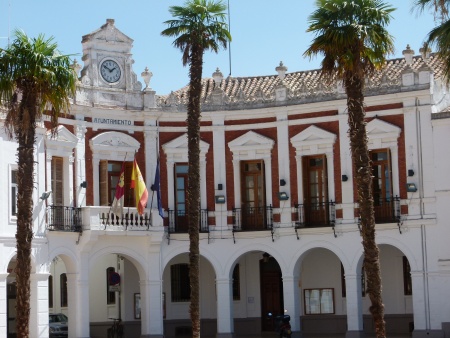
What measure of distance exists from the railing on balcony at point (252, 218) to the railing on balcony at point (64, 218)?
23.3ft

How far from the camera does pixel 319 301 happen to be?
49500 millimetres

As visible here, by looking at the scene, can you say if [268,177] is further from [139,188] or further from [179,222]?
[139,188]

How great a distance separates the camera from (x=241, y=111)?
48.0 m

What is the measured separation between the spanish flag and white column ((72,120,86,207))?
2.48 m

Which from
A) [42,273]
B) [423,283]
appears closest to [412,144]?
[423,283]

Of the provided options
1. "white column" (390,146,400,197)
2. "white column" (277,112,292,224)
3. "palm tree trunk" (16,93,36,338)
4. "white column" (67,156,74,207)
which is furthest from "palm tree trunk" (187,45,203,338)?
"white column" (390,146,400,197)

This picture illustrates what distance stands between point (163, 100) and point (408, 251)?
1273 centimetres

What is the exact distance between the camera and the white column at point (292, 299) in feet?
152

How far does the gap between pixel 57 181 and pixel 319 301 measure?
13.2m

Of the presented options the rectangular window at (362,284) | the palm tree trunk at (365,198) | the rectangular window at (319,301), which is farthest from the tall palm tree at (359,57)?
the rectangular window at (319,301)

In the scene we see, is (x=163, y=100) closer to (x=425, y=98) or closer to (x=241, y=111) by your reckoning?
(x=241, y=111)

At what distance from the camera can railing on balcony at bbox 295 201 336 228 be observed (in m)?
46.3

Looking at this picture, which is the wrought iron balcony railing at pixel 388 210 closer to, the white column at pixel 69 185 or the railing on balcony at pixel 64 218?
A: the railing on balcony at pixel 64 218

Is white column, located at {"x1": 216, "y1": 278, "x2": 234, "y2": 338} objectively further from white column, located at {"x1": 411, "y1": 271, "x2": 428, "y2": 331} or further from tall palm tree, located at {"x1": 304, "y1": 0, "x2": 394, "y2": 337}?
tall palm tree, located at {"x1": 304, "y1": 0, "x2": 394, "y2": 337}
